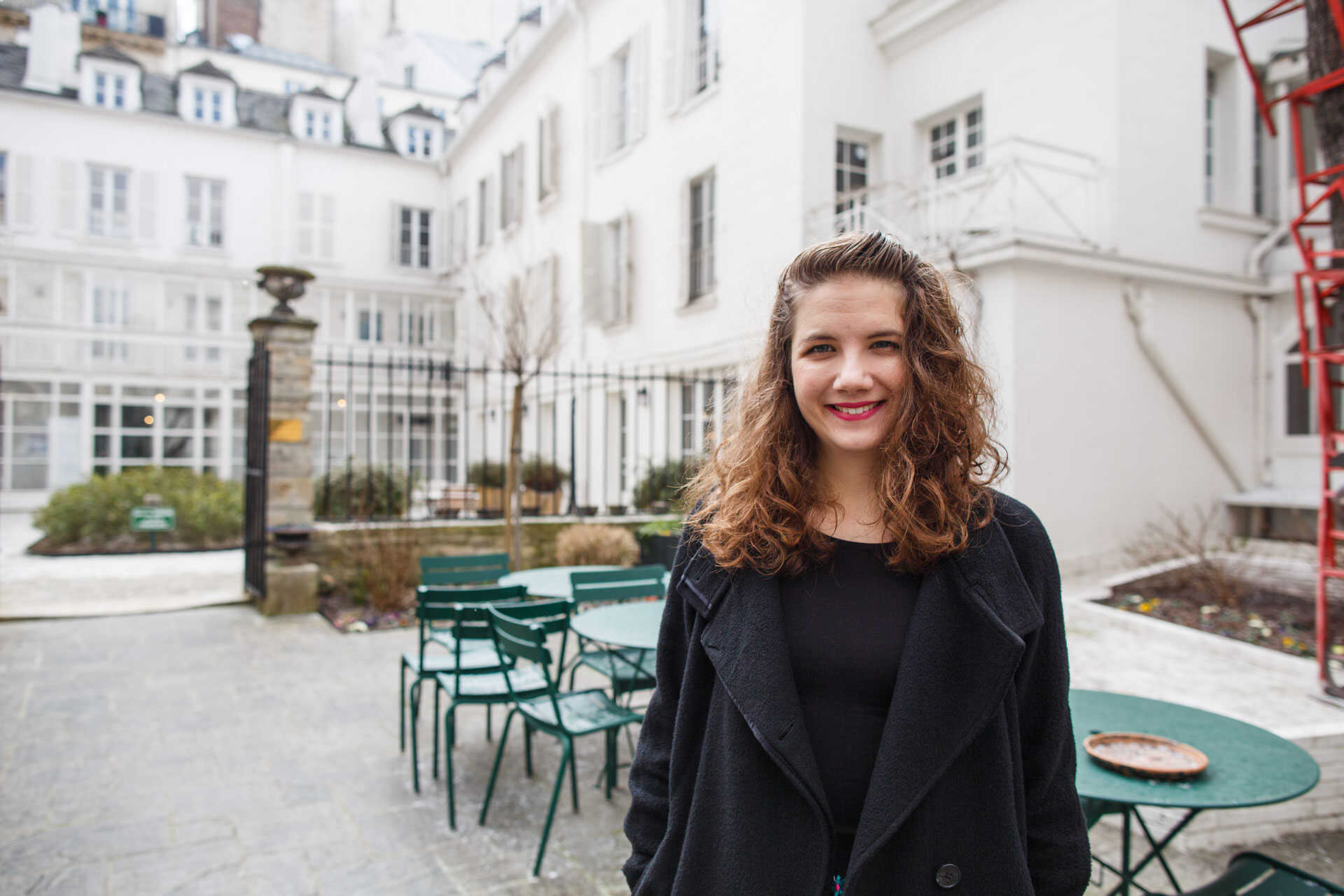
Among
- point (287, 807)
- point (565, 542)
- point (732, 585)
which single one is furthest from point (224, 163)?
point (732, 585)

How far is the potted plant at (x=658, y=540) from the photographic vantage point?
8336mm

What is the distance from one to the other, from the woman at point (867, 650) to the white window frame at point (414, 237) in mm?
21131

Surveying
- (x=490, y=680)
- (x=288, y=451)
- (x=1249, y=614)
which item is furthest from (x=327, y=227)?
Result: (x=1249, y=614)

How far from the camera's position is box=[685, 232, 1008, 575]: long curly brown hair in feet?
4.32

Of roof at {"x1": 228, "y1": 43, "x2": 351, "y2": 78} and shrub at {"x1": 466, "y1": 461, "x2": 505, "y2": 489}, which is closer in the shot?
shrub at {"x1": 466, "y1": 461, "x2": 505, "y2": 489}

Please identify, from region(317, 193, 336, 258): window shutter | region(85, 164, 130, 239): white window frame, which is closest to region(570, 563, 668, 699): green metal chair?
region(317, 193, 336, 258): window shutter

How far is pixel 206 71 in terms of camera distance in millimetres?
19953

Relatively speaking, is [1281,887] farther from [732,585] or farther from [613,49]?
[613,49]

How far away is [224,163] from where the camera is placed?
19.4 meters

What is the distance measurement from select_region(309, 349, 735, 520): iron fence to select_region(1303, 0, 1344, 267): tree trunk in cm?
393

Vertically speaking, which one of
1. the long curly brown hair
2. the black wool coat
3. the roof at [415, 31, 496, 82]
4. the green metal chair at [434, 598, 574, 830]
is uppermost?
the roof at [415, 31, 496, 82]

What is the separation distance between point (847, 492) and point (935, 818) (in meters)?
0.50

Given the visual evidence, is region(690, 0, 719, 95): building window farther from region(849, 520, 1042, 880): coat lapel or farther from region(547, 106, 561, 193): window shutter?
region(849, 520, 1042, 880): coat lapel

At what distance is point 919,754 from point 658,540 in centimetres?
740
